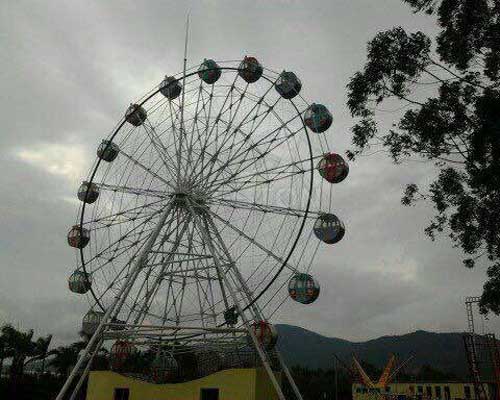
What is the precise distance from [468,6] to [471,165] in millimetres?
5036

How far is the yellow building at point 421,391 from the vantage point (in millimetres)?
55625

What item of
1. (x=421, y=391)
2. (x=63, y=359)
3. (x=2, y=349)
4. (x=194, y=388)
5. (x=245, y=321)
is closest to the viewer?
(x=245, y=321)

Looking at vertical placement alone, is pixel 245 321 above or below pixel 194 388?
above

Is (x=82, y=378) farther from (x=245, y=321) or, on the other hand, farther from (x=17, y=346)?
(x=17, y=346)

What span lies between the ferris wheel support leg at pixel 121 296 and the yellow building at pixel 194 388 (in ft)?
15.6

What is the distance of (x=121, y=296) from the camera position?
2042cm

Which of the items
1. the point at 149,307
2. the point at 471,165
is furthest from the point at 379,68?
the point at 149,307

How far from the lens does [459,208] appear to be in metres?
18.6

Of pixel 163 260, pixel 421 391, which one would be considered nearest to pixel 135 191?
pixel 163 260

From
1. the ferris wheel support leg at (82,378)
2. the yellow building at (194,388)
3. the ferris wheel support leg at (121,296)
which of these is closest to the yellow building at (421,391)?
the yellow building at (194,388)

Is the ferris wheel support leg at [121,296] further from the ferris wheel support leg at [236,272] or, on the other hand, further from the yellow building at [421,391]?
the yellow building at [421,391]

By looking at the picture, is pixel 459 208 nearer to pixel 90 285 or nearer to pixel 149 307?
pixel 149 307

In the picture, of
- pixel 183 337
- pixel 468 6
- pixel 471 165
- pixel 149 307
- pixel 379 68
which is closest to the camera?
pixel 468 6

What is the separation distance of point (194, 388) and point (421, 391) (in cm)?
4623
